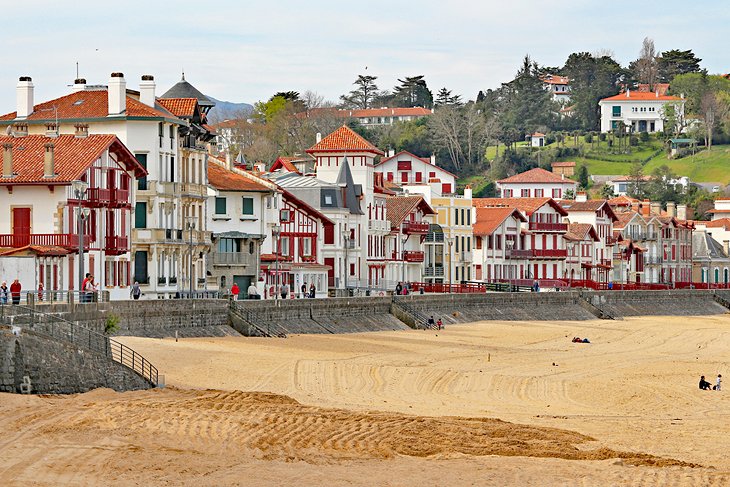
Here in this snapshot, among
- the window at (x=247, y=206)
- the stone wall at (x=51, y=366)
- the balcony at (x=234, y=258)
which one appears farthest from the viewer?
the window at (x=247, y=206)

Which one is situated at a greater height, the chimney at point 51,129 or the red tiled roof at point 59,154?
the chimney at point 51,129

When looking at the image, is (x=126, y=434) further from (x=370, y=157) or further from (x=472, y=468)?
(x=370, y=157)

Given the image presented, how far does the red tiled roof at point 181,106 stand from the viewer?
72.9 m

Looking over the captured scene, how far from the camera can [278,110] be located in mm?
166500

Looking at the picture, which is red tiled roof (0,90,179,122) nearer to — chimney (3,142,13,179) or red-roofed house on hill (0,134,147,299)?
red-roofed house on hill (0,134,147,299)

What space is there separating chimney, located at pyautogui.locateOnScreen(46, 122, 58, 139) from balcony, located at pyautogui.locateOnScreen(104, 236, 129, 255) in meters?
5.10

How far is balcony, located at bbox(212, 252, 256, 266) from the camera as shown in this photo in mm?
77250

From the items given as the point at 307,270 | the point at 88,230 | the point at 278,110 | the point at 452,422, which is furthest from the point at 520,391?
the point at 278,110

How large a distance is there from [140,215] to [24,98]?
7.18 m

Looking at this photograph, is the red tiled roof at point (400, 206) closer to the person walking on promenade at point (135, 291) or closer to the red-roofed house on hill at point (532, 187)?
the person walking on promenade at point (135, 291)

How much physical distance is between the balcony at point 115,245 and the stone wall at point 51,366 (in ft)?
71.5

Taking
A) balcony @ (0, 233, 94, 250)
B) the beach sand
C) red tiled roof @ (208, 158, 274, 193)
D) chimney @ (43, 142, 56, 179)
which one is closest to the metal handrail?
the beach sand

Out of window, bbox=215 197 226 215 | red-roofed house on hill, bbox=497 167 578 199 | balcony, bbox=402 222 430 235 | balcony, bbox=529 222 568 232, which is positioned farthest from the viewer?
red-roofed house on hill, bbox=497 167 578 199

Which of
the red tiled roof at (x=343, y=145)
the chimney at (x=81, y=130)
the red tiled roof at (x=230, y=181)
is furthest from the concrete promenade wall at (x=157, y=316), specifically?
the red tiled roof at (x=343, y=145)
